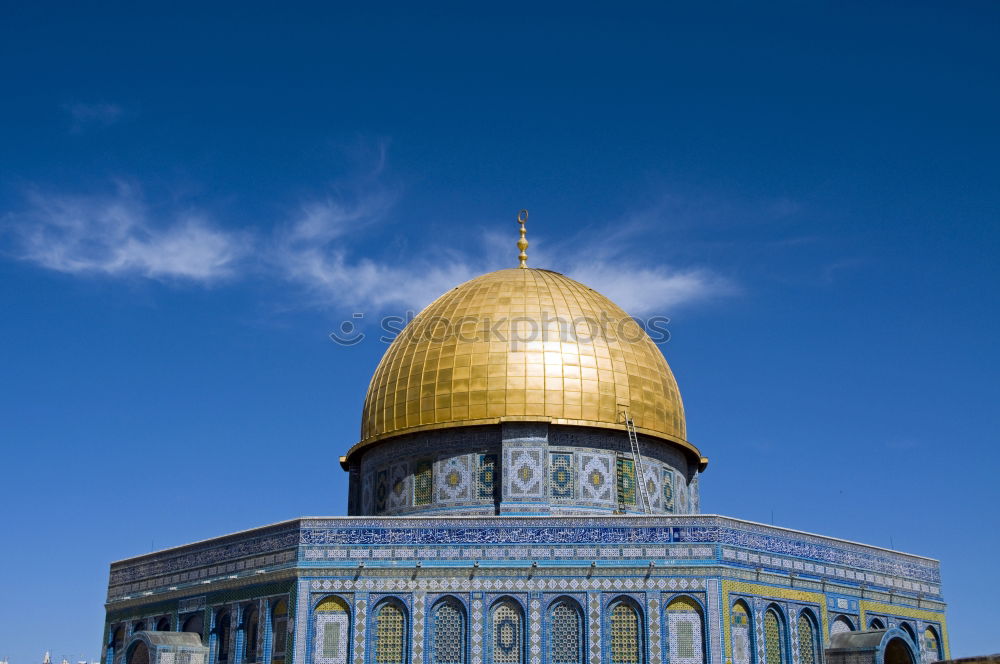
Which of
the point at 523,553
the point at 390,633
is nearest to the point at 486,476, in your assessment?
the point at 523,553

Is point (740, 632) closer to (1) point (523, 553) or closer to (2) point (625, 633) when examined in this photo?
(2) point (625, 633)

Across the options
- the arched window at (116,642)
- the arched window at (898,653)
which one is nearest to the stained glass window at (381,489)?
the arched window at (116,642)

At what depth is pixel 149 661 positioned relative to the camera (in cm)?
2439

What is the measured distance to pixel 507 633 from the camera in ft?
73.8

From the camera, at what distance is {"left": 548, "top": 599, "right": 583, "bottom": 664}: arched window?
22219mm

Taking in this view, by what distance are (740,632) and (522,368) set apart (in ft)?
25.2

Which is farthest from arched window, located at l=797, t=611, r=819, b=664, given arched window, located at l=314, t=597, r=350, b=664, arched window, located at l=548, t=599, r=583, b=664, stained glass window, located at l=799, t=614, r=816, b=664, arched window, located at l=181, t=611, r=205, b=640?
arched window, located at l=181, t=611, r=205, b=640

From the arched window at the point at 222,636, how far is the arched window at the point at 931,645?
1476 centimetres

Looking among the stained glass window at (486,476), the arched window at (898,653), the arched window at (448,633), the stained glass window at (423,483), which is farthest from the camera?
the stained glass window at (423,483)

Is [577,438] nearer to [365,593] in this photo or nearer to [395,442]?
[395,442]

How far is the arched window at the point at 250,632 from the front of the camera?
23703mm

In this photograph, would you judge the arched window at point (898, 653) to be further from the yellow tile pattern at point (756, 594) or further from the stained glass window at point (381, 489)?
the stained glass window at point (381, 489)

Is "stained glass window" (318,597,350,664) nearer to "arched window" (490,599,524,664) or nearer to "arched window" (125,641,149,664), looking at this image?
"arched window" (490,599,524,664)

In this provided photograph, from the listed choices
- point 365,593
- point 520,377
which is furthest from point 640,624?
point 520,377
